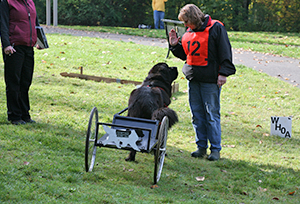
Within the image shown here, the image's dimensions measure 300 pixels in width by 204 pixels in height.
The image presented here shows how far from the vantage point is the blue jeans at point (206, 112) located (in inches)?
172

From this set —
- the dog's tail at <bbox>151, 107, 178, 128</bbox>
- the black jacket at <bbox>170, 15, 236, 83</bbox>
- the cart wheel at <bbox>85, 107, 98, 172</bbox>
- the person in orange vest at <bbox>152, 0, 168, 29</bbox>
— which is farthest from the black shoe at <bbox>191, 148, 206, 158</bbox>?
the person in orange vest at <bbox>152, 0, 168, 29</bbox>

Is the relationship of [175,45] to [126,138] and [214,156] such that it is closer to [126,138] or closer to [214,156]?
[214,156]

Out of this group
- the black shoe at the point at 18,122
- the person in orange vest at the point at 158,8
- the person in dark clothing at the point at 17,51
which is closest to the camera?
the person in dark clothing at the point at 17,51

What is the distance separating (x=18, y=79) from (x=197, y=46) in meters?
2.72

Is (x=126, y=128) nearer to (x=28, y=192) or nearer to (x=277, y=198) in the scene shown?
(x=28, y=192)

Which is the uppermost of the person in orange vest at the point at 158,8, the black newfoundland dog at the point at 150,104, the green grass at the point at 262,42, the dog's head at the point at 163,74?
the person in orange vest at the point at 158,8

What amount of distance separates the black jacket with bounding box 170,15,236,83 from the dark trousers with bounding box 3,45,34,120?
250 cm

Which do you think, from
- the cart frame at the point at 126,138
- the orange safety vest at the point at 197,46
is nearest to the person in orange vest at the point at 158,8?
the orange safety vest at the point at 197,46

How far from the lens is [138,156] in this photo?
4.35 m

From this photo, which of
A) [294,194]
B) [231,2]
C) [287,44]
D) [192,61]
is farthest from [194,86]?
[231,2]

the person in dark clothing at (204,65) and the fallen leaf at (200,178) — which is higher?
the person in dark clothing at (204,65)

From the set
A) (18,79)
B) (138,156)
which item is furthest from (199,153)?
(18,79)

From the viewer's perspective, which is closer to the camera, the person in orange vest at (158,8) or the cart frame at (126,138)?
the cart frame at (126,138)

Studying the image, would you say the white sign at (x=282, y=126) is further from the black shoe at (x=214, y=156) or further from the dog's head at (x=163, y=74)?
the dog's head at (x=163, y=74)
